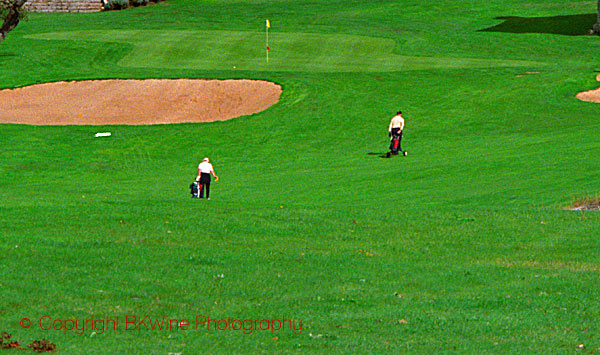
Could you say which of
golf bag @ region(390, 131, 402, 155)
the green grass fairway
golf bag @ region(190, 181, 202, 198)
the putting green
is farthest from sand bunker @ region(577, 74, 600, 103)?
golf bag @ region(190, 181, 202, 198)

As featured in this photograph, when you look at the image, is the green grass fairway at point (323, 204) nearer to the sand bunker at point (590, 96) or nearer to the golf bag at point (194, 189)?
the sand bunker at point (590, 96)

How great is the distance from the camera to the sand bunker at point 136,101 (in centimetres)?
4519

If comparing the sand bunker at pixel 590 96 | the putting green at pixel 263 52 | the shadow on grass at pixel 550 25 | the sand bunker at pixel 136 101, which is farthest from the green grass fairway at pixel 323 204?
the shadow on grass at pixel 550 25

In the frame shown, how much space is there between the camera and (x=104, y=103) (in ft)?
156

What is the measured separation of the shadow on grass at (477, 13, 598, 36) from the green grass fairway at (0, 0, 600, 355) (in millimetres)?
2245

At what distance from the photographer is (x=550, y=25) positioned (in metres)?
70.2

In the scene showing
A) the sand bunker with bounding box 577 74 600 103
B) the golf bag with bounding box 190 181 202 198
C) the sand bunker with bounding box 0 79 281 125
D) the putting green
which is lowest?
the sand bunker with bounding box 0 79 281 125

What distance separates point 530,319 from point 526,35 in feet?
182

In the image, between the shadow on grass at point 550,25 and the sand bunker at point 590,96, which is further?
the shadow on grass at point 550,25

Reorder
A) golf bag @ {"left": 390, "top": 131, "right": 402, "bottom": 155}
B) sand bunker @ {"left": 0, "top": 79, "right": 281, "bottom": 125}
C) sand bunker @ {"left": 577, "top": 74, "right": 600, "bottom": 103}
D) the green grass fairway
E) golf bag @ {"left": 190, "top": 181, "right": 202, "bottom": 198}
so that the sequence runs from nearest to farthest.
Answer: the green grass fairway, golf bag @ {"left": 190, "top": 181, "right": 202, "bottom": 198}, golf bag @ {"left": 390, "top": 131, "right": 402, "bottom": 155}, sand bunker @ {"left": 577, "top": 74, "right": 600, "bottom": 103}, sand bunker @ {"left": 0, "top": 79, "right": 281, "bottom": 125}

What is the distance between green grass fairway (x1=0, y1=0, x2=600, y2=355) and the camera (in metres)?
12.8

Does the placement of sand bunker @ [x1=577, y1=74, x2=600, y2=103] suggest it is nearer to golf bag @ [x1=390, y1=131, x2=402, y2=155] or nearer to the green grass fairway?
the green grass fairway

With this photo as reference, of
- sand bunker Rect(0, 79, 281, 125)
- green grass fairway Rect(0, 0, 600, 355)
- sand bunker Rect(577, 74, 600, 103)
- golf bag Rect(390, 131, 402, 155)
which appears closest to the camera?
green grass fairway Rect(0, 0, 600, 355)

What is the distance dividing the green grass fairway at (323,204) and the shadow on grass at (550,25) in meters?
2.24
